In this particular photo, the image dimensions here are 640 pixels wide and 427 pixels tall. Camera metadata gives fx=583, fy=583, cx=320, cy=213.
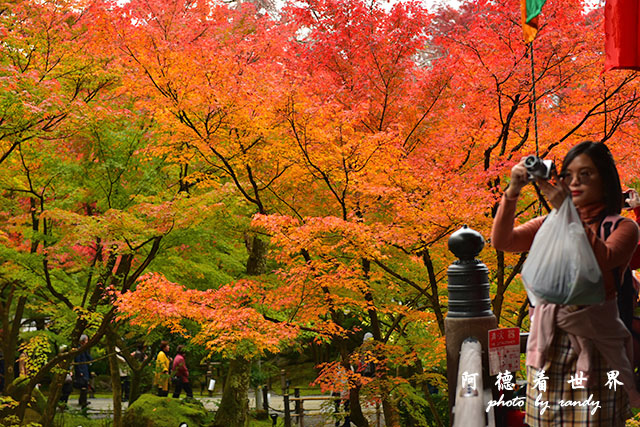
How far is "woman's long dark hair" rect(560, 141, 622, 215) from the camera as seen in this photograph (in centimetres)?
→ 247

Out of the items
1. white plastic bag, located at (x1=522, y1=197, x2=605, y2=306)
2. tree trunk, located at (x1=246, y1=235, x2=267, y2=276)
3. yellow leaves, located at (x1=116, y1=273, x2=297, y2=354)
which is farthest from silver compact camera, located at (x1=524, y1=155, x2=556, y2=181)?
tree trunk, located at (x1=246, y1=235, x2=267, y2=276)

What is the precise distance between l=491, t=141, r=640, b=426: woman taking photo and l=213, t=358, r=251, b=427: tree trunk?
1106cm

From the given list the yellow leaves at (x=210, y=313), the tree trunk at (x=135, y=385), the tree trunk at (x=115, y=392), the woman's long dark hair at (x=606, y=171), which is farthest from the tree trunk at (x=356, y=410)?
the woman's long dark hair at (x=606, y=171)

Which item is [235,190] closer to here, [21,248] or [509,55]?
[509,55]

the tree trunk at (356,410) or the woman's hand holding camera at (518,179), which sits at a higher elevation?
the woman's hand holding camera at (518,179)

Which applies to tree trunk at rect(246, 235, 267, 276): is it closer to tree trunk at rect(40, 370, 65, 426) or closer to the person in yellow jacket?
the person in yellow jacket

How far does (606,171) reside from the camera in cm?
248

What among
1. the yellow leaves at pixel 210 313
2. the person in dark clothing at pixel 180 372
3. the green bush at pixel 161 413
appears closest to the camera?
the yellow leaves at pixel 210 313

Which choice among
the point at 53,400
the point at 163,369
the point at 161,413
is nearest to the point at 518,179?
the point at 161,413

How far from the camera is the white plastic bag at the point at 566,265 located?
220 cm

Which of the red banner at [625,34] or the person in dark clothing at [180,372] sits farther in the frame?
the person in dark clothing at [180,372]

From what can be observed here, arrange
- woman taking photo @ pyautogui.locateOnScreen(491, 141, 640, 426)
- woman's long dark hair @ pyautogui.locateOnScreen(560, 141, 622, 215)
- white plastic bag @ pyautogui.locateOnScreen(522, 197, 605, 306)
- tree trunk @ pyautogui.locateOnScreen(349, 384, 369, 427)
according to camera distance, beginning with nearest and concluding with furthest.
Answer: white plastic bag @ pyautogui.locateOnScreen(522, 197, 605, 306) → woman taking photo @ pyautogui.locateOnScreen(491, 141, 640, 426) → woman's long dark hair @ pyautogui.locateOnScreen(560, 141, 622, 215) → tree trunk @ pyautogui.locateOnScreen(349, 384, 369, 427)

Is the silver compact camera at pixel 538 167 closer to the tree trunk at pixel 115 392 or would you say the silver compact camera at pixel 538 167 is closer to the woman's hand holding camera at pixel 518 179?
the woman's hand holding camera at pixel 518 179

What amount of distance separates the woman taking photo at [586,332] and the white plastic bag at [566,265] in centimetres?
11
